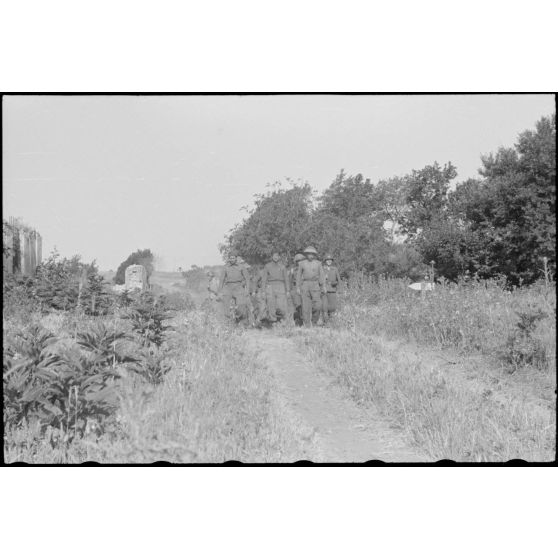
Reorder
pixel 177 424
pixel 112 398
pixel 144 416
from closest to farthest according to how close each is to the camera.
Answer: pixel 144 416
pixel 177 424
pixel 112 398


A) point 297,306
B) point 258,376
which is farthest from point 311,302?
point 258,376

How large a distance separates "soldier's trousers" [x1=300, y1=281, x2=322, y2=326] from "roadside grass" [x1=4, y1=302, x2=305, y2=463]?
2.36 feet

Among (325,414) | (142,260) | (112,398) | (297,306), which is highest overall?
(142,260)

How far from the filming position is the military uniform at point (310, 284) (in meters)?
5.05

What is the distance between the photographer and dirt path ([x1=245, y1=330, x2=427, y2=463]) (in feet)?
14.5

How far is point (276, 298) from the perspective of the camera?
226 inches

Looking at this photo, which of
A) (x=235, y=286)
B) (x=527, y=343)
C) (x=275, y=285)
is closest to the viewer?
(x=527, y=343)

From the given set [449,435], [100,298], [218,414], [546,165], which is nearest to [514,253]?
[546,165]

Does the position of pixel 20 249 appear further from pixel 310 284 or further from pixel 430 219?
pixel 430 219

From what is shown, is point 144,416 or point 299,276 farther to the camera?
point 299,276

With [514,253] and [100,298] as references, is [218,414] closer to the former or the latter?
[100,298]

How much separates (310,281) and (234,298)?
1.09 metres

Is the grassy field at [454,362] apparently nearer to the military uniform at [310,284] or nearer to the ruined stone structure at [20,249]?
the military uniform at [310,284]

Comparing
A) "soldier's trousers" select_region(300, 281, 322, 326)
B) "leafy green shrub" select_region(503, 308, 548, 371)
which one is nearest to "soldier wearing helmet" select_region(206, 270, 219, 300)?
"soldier's trousers" select_region(300, 281, 322, 326)
